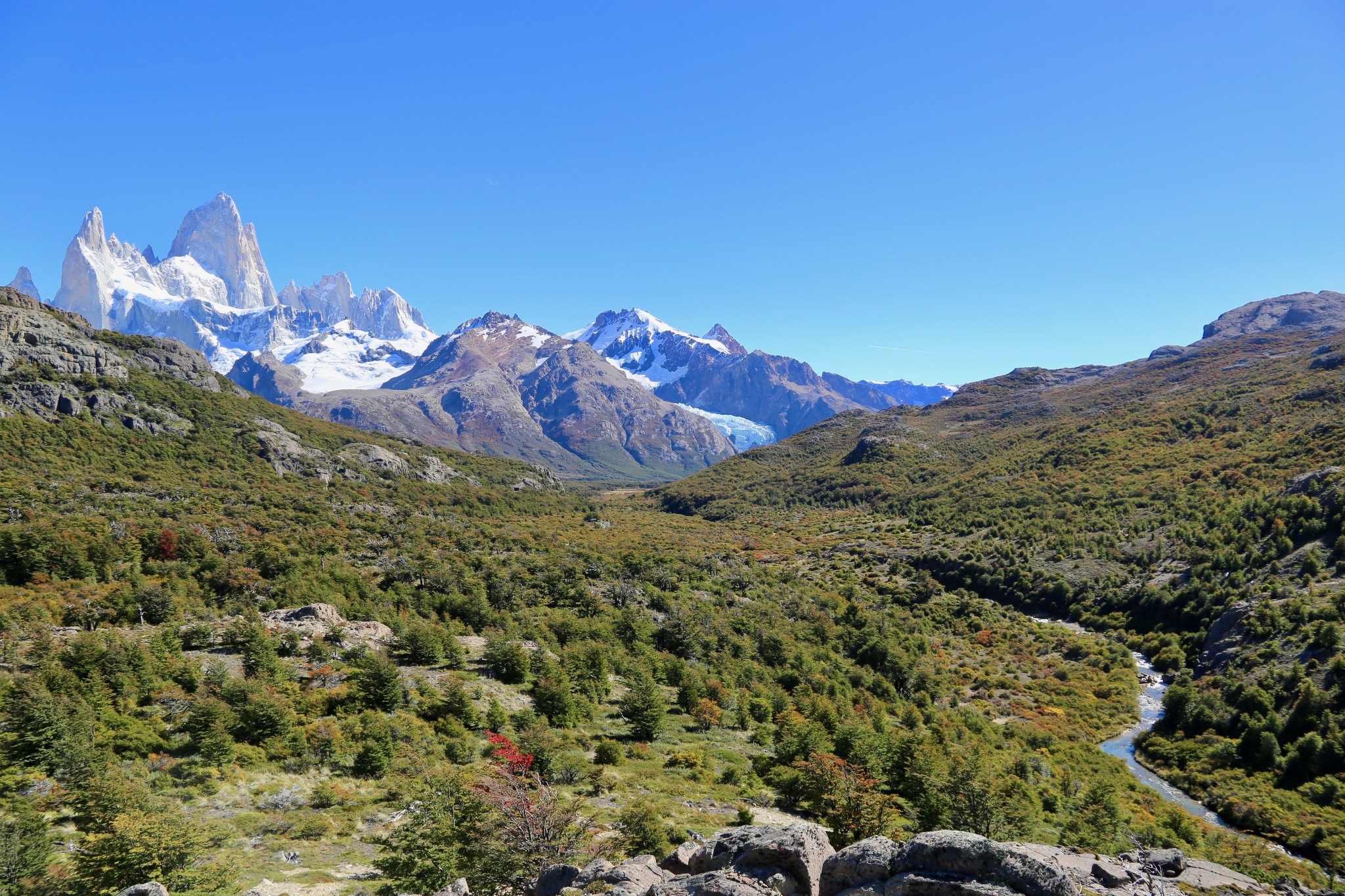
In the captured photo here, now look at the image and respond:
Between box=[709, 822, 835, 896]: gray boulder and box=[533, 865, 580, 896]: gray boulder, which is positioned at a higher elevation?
box=[709, 822, 835, 896]: gray boulder

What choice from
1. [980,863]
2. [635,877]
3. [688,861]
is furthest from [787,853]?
[980,863]

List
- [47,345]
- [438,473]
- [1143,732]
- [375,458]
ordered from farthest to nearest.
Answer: [438,473], [375,458], [47,345], [1143,732]

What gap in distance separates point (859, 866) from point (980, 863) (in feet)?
9.51

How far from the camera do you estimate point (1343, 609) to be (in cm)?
5269

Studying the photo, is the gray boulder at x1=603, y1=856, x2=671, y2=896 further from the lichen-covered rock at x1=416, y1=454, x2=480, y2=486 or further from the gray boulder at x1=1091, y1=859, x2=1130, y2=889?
the lichen-covered rock at x1=416, y1=454, x2=480, y2=486

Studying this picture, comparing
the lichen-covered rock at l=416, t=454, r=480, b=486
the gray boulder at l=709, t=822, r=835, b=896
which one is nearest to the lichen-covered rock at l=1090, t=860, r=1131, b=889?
the gray boulder at l=709, t=822, r=835, b=896

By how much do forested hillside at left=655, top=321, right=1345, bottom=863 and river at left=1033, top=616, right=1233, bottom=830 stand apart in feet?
3.83

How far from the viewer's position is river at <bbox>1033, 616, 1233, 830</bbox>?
3959cm

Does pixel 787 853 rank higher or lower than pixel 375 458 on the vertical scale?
lower

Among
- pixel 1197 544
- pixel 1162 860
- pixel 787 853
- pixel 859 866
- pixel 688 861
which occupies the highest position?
pixel 787 853

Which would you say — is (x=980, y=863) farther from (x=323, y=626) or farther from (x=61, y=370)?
(x=61, y=370)

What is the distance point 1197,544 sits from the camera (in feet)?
269

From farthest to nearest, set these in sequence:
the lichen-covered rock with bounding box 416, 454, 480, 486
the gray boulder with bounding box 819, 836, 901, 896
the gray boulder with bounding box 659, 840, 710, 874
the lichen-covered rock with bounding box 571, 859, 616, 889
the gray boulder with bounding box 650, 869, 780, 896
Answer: the lichen-covered rock with bounding box 416, 454, 480, 486 < the gray boulder with bounding box 659, 840, 710, 874 < the lichen-covered rock with bounding box 571, 859, 616, 889 < the gray boulder with bounding box 819, 836, 901, 896 < the gray boulder with bounding box 650, 869, 780, 896

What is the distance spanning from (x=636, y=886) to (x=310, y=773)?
1766 cm
